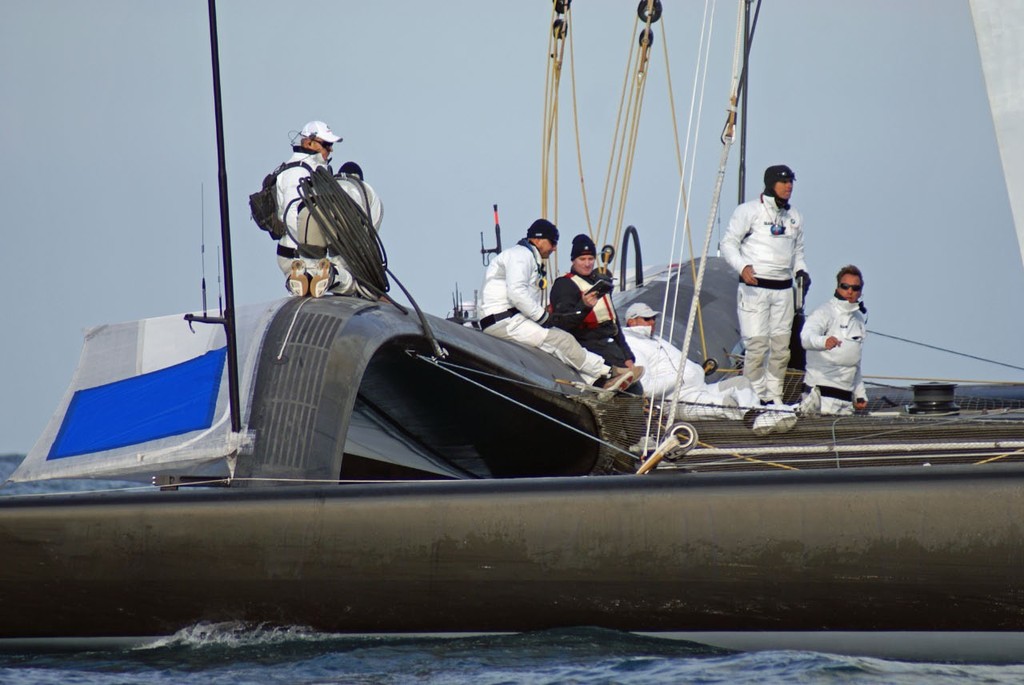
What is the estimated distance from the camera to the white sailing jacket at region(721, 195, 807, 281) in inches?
351

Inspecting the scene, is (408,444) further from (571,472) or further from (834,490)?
(834,490)

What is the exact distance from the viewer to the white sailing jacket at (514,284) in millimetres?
8680

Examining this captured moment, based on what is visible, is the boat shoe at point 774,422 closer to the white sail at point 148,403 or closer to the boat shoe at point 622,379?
the boat shoe at point 622,379

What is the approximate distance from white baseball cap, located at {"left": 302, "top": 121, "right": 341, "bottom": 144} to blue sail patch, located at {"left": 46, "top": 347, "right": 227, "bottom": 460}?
1684 millimetres

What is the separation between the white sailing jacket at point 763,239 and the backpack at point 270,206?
9.27ft

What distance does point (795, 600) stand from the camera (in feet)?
17.2

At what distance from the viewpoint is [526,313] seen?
344 inches

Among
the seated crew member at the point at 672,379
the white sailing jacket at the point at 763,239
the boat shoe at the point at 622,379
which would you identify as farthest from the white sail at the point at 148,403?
the white sailing jacket at the point at 763,239

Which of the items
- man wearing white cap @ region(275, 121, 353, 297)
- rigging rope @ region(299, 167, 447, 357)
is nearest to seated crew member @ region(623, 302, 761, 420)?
rigging rope @ region(299, 167, 447, 357)

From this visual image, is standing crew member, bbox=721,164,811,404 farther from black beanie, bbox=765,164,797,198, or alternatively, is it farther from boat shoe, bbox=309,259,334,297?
boat shoe, bbox=309,259,334,297

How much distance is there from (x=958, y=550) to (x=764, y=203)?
4.14 metres

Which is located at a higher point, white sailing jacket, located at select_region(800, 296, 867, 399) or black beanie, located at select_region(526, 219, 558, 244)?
black beanie, located at select_region(526, 219, 558, 244)

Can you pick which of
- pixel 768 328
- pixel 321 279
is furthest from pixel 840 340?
pixel 321 279

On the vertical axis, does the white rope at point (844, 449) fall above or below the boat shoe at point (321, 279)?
below
